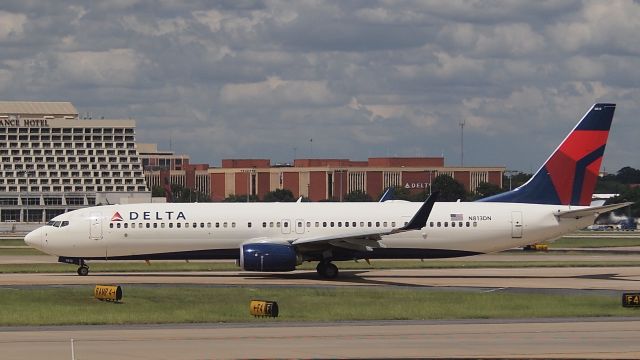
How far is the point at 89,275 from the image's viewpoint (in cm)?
5553

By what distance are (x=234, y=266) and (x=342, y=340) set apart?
32221mm

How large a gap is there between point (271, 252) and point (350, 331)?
19.0 m

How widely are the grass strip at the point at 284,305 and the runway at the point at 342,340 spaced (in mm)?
1785

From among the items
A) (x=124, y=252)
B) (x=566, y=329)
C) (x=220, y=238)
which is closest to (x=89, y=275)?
(x=124, y=252)

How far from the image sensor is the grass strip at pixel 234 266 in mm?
60000

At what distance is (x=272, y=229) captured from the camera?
180 feet

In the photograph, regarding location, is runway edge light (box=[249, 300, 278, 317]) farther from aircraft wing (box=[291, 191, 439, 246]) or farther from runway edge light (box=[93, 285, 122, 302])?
aircraft wing (box=[291, 191, 439, 246])

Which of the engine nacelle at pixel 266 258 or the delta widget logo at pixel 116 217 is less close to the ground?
the delta widget logo at pixel 116 217

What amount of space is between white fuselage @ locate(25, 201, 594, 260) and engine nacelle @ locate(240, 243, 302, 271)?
261 centimetres

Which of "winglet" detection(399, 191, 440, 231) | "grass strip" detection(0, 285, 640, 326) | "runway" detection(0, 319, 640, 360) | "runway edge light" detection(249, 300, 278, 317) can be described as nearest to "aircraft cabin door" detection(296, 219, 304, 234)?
"winglet" detection(399, 191, 440, 231)

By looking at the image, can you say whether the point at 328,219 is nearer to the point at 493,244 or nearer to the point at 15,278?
the point at 493,244

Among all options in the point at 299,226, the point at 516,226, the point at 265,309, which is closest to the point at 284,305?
the point at 265,309

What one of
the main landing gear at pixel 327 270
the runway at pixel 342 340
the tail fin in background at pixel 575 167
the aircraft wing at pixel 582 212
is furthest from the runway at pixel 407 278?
the runway at pixel 342 340

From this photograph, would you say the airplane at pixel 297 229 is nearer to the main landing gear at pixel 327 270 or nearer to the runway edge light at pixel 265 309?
the main landing gear at pixel 327 270
